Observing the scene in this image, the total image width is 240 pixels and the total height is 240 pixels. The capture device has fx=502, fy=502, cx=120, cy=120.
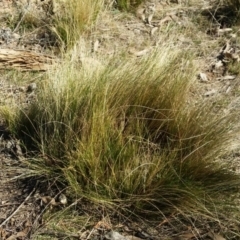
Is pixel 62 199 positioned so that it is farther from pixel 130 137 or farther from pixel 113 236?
pixel 130 137

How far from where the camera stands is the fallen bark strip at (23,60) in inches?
150

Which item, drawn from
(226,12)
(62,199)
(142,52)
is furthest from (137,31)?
(62,199)

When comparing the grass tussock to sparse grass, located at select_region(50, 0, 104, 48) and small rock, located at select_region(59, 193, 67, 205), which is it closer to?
small rock, located at select_region(59, 193, 67, 205)

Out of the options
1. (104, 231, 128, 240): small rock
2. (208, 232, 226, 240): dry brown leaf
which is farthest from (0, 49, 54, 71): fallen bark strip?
(208, 232, 226, 240): dry brown leaf

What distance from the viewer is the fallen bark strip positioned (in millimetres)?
3809

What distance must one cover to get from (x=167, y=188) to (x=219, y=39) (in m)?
2.03

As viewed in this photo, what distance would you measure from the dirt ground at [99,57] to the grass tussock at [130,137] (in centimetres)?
12

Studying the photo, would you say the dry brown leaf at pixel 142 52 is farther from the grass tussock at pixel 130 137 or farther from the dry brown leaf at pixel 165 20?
the grass tussock at pixel 130 137

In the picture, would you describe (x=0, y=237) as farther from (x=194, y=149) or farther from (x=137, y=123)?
(x=194, y=149)

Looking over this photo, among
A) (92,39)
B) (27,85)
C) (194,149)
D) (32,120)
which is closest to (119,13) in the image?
(92,39)

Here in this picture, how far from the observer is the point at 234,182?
2570mm

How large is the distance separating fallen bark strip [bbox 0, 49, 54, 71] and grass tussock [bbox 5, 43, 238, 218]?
78 cm

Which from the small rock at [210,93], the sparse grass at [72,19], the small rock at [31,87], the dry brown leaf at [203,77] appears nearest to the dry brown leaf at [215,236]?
the small rock at [210,93]

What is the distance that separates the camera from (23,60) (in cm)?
383
